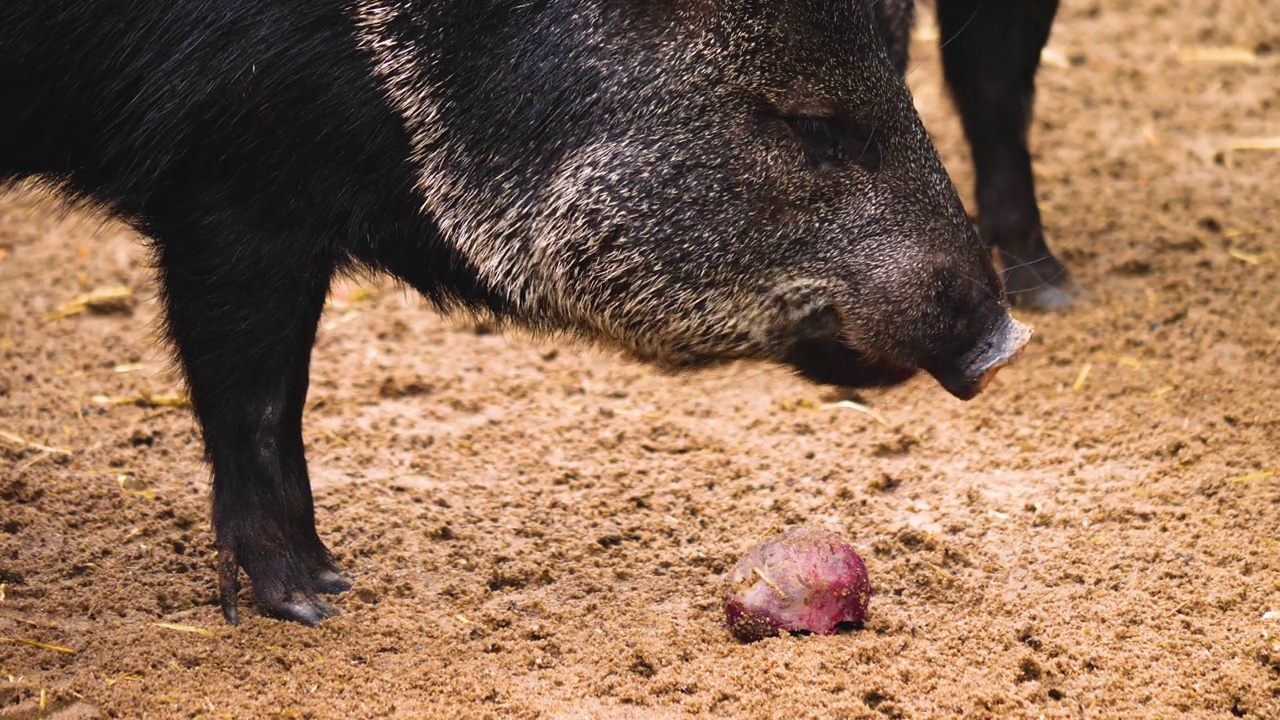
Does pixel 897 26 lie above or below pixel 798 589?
above

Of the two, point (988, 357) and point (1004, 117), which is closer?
point (988, 357)

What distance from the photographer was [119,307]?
17.6 feet

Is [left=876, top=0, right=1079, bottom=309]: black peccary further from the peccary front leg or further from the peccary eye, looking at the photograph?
the peccary front leg

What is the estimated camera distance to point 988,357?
11.5 feet

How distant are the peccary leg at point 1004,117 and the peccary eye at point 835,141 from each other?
1705 mm

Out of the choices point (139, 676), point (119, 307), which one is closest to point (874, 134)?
point (139, 676)

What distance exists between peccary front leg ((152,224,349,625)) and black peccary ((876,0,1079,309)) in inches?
103

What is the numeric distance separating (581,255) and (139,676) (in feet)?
Answer: 4.48

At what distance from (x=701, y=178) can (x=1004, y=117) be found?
2211 mm

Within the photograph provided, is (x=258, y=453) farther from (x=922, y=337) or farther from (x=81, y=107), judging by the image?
(x=922, y=337)

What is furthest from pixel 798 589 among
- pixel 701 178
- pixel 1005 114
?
pixel 1005 114

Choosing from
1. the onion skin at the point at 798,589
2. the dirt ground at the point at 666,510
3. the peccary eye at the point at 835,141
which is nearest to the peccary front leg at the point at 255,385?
the dirt ground at the point at 666,510

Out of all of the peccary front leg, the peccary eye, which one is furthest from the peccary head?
the peccary front leg

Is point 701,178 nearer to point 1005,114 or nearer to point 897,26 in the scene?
point 897,26
